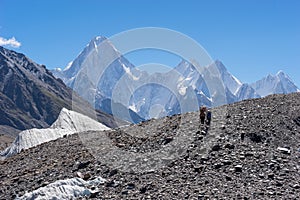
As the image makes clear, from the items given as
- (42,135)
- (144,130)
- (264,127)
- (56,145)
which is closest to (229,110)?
(264,127)

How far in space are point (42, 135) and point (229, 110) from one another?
15.4 metres

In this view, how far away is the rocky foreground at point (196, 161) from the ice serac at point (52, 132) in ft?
22.9

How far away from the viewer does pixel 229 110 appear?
23.3 meters

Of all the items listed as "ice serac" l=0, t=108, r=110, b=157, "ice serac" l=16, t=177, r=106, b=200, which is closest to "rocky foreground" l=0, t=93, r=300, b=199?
"ice serac" l=16, t=177, r=106, b=200

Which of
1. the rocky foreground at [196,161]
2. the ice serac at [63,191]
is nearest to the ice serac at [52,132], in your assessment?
the rocky foreground at [196,161]

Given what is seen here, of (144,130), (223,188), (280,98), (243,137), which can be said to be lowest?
(223,188)

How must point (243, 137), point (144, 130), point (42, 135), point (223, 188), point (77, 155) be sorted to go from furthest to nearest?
point (42, 135), point (144, 130), point (77, 155), point (243, 137), point (223, 188)

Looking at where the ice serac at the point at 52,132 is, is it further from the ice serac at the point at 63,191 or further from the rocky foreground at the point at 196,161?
the ice serac at the point at 63,191

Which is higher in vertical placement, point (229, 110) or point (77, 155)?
point (229, 110)

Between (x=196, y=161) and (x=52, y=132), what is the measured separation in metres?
18.2

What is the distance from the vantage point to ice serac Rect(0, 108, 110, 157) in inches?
1240

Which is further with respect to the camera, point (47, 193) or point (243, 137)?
point (243, 137)

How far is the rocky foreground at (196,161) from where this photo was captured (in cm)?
1539

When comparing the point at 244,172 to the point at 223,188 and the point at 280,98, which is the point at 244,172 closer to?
the point at 223,188
